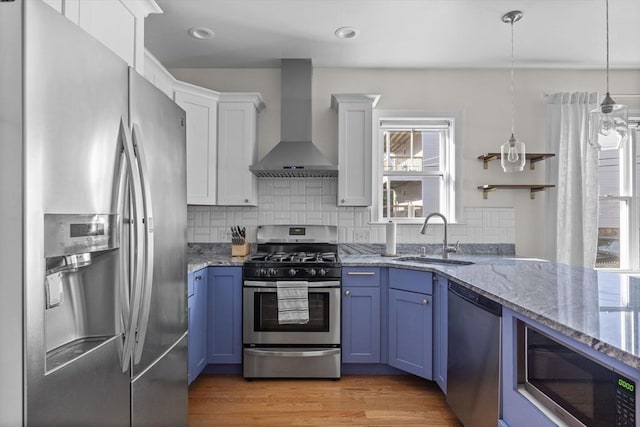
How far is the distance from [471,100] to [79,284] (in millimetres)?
3559

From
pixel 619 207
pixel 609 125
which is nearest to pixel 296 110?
pixel 609 125

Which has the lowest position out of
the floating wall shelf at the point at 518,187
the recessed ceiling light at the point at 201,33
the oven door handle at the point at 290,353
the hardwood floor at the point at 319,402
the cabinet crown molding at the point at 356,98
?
the hardwood floor at the point at 319,402

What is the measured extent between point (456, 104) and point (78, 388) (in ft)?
11.8

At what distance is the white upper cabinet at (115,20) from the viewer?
1.47 meters

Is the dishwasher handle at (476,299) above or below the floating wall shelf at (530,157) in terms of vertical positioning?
below

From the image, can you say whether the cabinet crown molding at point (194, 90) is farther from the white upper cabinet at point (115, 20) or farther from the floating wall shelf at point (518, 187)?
the floating wall shelf at point (518, 187)

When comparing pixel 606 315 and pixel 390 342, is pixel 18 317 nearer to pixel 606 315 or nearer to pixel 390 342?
pixel 606 315

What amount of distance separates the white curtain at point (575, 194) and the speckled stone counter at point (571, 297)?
1.09 m

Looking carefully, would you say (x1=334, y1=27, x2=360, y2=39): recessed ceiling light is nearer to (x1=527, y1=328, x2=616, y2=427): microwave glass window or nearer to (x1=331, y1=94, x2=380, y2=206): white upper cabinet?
(x1=331, y1=94, x2=380, y2=206): white upper cabinet

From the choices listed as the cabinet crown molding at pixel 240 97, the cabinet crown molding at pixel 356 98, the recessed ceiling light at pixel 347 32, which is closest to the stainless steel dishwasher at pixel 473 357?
the cabinet crown molding at pixel 356 98

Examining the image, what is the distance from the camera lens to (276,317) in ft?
9.19

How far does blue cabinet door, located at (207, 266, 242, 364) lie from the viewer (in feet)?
9.27

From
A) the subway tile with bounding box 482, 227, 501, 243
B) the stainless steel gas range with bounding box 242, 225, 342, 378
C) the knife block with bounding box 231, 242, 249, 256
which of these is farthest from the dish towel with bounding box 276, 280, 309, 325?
the subway tile with bounding box 482, 227, 501, 243

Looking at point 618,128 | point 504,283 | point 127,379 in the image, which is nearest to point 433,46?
point 618,128
